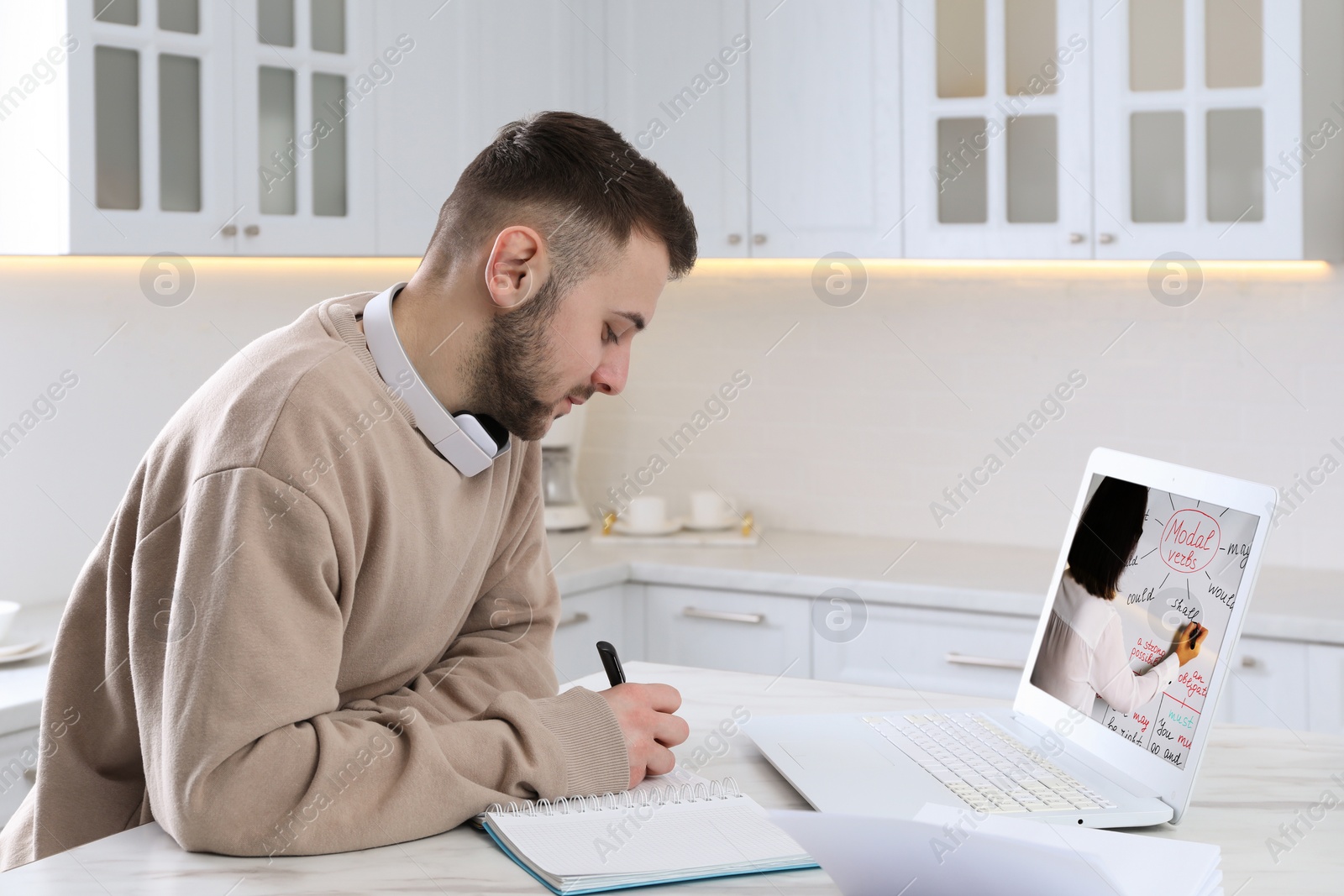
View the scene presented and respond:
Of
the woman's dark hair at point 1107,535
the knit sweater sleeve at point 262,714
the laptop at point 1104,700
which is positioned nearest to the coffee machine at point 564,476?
the laptop at point 1104,700

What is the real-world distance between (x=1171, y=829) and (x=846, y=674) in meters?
1.73

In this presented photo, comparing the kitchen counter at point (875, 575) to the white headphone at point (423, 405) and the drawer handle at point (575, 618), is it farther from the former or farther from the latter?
the white headphone at point (423, 405)

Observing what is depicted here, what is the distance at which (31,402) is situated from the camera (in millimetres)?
2617

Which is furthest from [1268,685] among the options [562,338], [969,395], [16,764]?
[16,764]

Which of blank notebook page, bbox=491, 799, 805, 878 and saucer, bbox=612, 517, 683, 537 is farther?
saucer, bbox=612, 517, 683, 537

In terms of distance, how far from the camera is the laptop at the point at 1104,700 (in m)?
1.18

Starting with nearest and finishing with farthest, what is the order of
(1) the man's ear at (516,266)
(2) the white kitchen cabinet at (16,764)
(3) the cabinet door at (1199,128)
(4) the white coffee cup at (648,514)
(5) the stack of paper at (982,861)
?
(5) the stack of paper at (982,861) → (1) the man's ear at (516,266) → (2) the white kitchen cabinet at (16,764) → (3) the cabinet door at (1199,128) → (4) the white coffee cup at (648,514)

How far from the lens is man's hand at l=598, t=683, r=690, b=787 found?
4.08ft

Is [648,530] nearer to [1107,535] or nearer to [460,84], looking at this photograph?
[460,84]

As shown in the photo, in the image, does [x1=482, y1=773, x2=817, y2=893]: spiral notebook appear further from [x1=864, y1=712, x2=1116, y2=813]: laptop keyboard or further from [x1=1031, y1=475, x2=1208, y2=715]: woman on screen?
[x1=1031, y1=475, x2=1208, y2=715]: woman on screen

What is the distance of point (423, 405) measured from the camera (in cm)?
128

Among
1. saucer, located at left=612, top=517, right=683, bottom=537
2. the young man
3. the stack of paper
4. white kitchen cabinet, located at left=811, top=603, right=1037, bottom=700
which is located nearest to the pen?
the young man

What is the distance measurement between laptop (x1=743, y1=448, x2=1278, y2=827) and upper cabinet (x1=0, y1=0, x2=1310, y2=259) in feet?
4.97

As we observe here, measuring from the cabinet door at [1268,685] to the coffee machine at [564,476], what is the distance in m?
1.60
